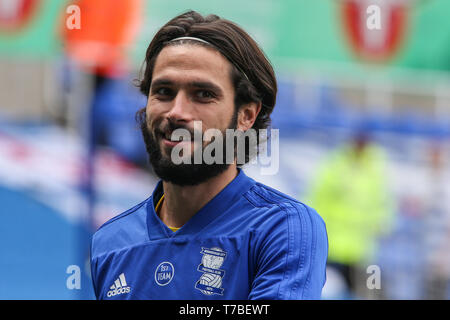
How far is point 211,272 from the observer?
211 cm

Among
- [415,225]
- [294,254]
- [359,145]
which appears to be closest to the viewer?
[294,254]

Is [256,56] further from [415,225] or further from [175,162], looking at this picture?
[415,225]

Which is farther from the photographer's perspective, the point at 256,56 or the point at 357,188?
the point at 357,188

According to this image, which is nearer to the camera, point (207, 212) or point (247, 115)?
point (207, 212)

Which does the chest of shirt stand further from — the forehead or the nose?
the forehead

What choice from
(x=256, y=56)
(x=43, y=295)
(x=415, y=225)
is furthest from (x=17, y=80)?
(x=256, y=56)

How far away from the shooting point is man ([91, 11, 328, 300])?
2.06 metres

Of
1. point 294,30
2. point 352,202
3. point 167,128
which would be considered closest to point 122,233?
point 167,128

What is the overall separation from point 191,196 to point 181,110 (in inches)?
12.5

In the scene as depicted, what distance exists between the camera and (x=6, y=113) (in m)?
7.09

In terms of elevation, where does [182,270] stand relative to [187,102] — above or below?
below

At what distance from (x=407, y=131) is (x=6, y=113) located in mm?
4213

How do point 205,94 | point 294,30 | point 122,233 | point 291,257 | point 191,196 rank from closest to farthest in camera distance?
point 291,257 < point 205,94 < point 191,196 < point 122,233 < point 294,30

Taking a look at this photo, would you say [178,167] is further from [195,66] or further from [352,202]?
[352,202]
